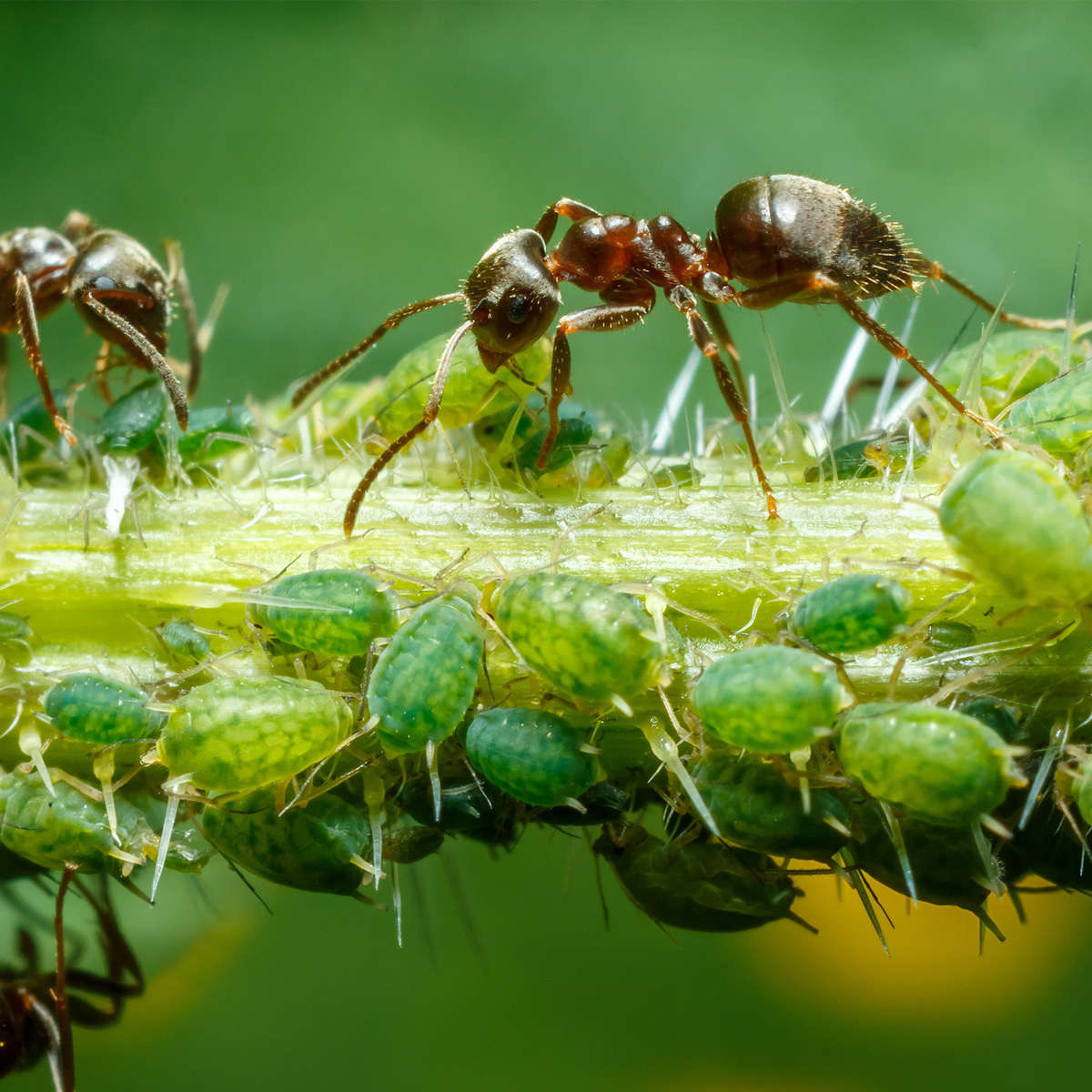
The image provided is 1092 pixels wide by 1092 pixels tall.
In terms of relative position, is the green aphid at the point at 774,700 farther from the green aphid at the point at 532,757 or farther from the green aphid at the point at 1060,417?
the green aphid at the point at 1060,417

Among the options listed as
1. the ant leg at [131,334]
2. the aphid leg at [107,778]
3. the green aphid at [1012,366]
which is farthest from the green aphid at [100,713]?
the green aphid at [1012,366]

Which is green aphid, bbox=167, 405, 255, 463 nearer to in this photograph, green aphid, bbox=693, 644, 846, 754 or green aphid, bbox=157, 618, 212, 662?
green aphid, bbox=157, 618, 212, 662

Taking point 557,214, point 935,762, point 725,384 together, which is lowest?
point 935,762

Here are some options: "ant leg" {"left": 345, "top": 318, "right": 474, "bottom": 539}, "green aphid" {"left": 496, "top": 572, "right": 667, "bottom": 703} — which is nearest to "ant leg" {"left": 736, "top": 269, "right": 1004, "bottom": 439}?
"green aphid" {"left": 496, "top": 572, "right": 667, "bottom": 703}

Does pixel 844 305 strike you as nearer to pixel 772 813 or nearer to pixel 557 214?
pixel 557 214

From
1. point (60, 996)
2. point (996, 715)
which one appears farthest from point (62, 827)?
point (996, 715)
